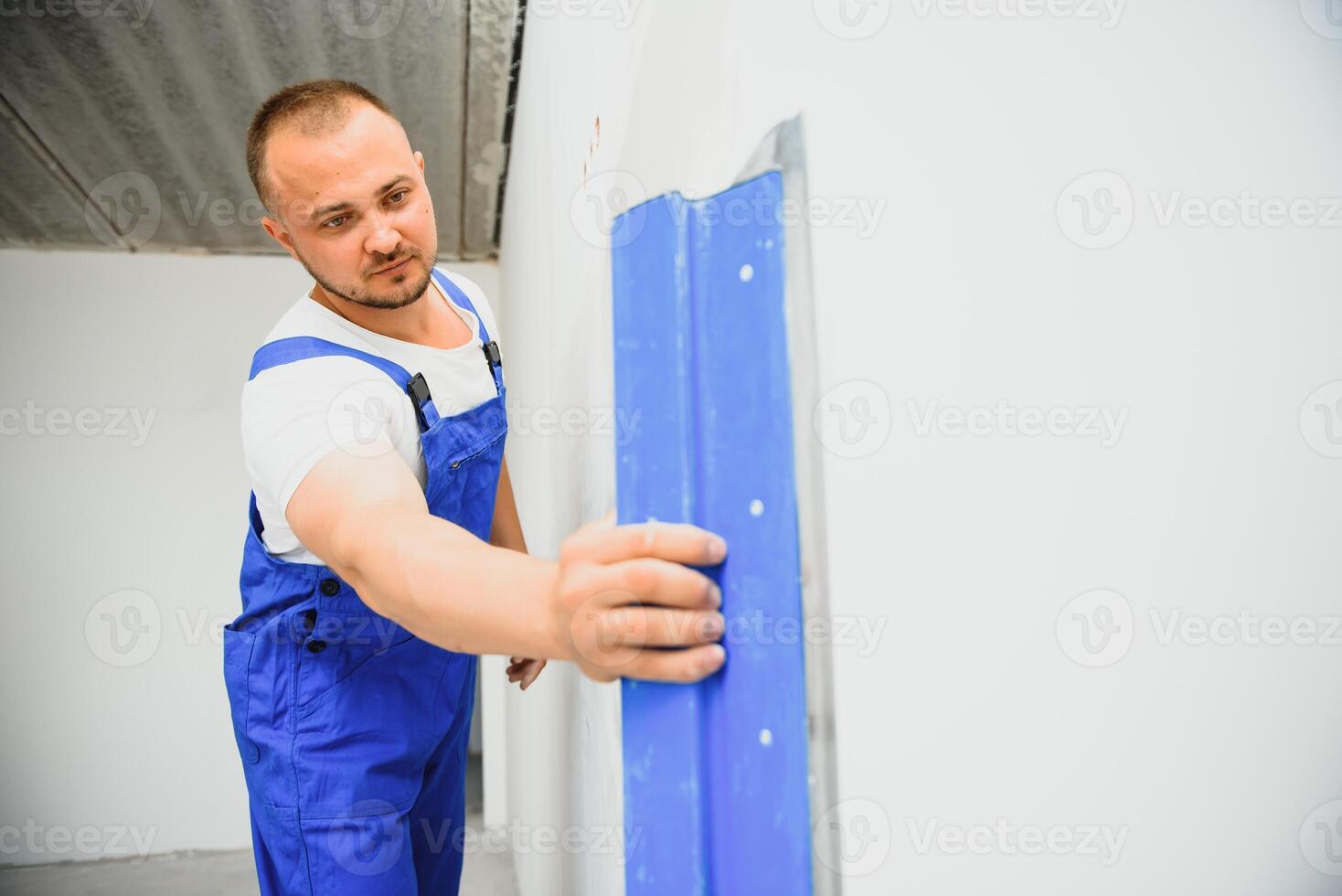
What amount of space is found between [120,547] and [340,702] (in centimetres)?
286

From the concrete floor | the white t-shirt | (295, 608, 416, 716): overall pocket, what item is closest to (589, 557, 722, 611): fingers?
the white t-shirt

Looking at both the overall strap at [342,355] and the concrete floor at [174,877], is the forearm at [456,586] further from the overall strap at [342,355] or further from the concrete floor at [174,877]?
the concrete floor at [174,877]

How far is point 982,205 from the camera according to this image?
0.42 meters

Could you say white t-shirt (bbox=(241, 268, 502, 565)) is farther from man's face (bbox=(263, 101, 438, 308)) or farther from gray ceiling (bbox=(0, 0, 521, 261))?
gray ceiling (bbox=(0, 0, 521, 261))

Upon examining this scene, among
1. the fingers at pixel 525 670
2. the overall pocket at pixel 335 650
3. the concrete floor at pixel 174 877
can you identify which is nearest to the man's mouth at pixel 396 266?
the overall pocket at pixel 335 650

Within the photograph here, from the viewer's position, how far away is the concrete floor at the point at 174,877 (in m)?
2.75

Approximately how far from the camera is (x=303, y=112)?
0.96 meters

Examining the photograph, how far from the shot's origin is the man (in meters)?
0.78

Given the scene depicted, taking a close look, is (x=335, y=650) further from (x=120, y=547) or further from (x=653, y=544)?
(x=120, y=547)

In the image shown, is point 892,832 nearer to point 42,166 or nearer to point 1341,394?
point 1341,394

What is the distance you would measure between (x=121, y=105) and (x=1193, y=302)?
9.30ft

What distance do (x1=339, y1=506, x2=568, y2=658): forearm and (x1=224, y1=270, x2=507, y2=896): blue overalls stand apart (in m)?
0.45

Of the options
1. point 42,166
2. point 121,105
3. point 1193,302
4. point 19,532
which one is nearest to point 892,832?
point 1193,302

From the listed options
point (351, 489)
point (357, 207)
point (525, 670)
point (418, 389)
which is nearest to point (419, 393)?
point (418, 389)
